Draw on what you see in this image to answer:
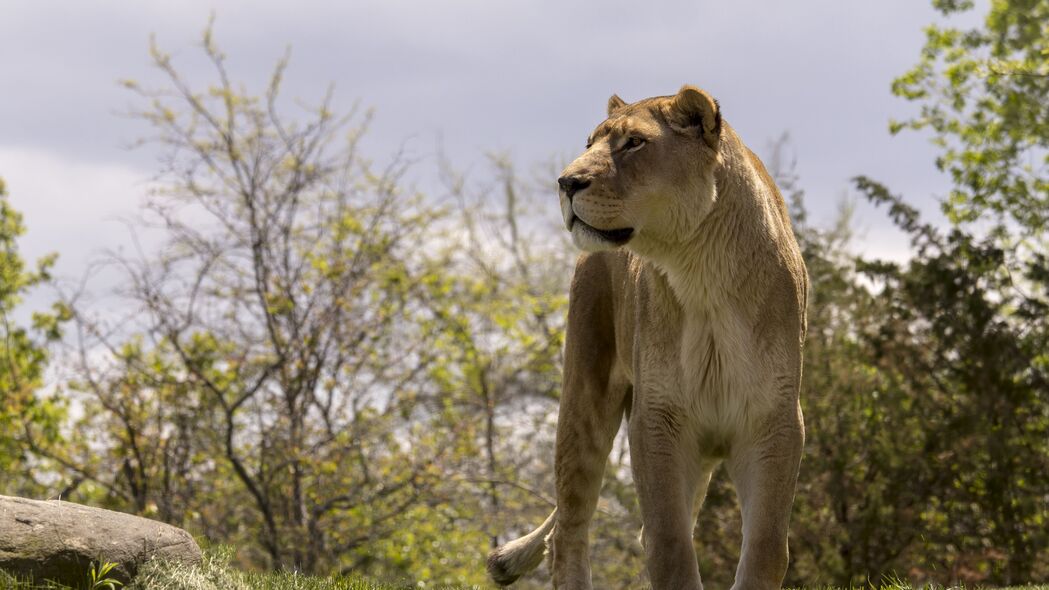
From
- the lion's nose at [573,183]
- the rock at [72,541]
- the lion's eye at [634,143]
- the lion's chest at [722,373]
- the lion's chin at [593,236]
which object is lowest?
the rock at [72,541]

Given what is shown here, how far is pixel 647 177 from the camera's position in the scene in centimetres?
526

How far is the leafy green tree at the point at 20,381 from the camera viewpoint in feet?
55.9

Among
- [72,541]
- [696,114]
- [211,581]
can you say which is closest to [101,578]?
[72,541]

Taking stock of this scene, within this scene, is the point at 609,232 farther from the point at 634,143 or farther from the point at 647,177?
the point at 634,143

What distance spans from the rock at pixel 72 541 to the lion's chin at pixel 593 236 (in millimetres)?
2914

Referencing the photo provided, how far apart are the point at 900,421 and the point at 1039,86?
6310 mm

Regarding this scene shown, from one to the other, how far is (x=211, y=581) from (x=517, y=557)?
1949mm

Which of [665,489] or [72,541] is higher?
[665,489]

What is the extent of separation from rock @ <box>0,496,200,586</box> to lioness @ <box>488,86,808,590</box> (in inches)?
106

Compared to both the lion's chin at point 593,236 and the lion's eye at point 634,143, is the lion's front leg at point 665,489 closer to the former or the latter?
the lion's chin at point 593,236

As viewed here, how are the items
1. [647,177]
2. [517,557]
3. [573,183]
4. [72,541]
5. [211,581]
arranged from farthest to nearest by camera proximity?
[517,557], [211,581], [72,541], [647,177], [573,183]

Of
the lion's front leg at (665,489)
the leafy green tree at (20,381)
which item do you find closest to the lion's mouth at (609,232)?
the lion's front leg at (665,489)

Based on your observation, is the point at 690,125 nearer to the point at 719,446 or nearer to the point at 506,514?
the point at 719,446

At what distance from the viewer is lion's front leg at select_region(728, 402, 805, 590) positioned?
511 centimetres
